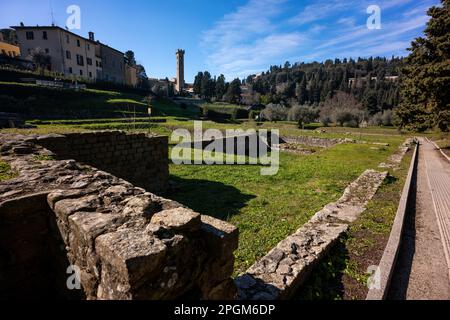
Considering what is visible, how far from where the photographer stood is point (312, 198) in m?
8.62

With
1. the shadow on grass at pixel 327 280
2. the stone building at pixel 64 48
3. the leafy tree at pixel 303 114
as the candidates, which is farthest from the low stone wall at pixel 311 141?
the stone building at pixel 64 48

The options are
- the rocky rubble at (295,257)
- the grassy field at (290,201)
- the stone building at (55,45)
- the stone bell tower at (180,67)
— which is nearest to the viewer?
the rocky rubble at (295,257)

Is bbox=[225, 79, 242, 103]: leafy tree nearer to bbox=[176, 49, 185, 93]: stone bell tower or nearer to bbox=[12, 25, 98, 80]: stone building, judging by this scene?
bbox=[176, 49, 185, 93]: stone bell tower

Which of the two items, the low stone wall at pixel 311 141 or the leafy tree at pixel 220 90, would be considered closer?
the low stone wall at pixel 311 141

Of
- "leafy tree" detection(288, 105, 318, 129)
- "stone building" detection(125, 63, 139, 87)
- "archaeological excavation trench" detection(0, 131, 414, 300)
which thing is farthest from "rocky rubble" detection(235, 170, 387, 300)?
"stone building" detection(125, 63, 139, 87)

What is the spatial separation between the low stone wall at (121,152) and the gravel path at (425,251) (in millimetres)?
8045

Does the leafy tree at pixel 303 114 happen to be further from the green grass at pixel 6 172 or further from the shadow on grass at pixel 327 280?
the green grass at pixel 6 172

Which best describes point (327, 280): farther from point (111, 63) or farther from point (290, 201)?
point (111, 63)

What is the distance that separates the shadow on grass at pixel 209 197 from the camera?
7887 mm

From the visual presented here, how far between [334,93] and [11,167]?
114 metres

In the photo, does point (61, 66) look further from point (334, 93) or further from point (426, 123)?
point (334, 93)

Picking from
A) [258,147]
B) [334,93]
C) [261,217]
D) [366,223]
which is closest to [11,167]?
[261,217]

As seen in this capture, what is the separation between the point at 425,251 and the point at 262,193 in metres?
5.42

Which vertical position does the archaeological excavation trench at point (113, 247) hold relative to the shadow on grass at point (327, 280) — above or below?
above
